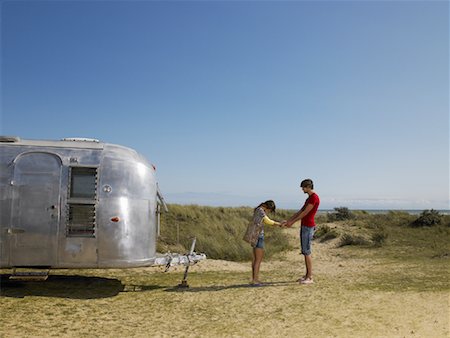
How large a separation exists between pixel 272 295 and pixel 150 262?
243 centimetres

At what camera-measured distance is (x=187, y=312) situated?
260 inches

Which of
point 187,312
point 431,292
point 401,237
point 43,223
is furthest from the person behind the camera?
point 401,237

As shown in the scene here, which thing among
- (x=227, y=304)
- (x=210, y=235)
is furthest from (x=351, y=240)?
(x=227, y=304)

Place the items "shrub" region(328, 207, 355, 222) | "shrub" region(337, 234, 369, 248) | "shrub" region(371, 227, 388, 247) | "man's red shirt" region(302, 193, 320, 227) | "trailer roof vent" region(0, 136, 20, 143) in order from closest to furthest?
"trailer roof vent" region(0, 136, 20, 143) → "man's red shirt" region(302, 193, 320, 227) → "shrub" region(371, 227, 388, 247) → "shrub" region(337, 234, 369, 248) → "shrub" region(328, 207, 355, 222)

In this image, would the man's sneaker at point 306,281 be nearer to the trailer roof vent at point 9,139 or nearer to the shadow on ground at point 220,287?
the shadow on ground at point 220,287

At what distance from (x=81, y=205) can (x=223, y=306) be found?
10.1 ft

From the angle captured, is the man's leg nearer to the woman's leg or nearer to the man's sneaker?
the man's sneaker

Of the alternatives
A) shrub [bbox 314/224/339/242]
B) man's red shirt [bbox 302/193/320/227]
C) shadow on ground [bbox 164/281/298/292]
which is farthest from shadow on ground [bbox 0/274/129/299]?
shrub [bbox 314/224/339/242]

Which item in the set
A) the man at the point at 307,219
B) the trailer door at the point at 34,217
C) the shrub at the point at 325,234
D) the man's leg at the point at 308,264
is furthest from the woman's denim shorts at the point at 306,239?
the shrub at the point at 325,234

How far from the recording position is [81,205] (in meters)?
7.39

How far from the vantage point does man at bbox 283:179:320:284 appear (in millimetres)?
8453

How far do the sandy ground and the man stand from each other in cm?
55

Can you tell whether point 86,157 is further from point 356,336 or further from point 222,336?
point 356,336

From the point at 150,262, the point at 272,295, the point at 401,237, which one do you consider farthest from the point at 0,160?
the point at 401,237
